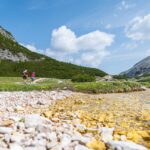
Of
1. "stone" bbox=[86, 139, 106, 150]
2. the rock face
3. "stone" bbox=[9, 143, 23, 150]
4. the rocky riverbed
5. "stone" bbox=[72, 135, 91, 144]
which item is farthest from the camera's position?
the rock face

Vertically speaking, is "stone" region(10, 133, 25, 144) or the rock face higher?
the rock face

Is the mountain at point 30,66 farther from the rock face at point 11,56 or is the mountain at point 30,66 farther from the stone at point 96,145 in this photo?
the stone at point 96,145

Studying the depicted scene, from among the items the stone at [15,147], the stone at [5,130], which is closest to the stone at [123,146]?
the stone at [15,147]

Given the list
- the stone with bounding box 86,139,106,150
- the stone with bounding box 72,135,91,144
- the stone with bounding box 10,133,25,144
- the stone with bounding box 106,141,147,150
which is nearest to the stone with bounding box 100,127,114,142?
the stone with bounding box 86,139,106,150

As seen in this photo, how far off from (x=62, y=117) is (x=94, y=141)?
501 centimetres

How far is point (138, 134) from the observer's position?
12188mm

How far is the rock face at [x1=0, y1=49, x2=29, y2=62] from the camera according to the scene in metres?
149

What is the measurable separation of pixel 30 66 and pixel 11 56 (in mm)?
29383

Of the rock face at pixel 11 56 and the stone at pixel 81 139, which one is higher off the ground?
the rock face at pixel 11 56

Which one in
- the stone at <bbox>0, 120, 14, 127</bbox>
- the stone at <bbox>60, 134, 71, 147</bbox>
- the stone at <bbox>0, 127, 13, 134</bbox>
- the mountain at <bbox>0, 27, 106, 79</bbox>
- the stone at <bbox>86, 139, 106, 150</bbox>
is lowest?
the stone at <bbox>86, 139, 106, 150</bbox>

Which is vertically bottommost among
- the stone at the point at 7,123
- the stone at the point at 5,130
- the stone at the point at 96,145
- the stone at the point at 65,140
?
the stone at the point at 96,145

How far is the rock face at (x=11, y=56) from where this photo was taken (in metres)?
149

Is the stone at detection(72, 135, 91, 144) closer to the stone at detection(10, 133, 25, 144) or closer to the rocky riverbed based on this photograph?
the rocky riverbed

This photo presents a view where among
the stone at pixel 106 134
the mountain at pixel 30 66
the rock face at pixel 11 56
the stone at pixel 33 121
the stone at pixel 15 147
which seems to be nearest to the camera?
the stone at pixel 15 147
